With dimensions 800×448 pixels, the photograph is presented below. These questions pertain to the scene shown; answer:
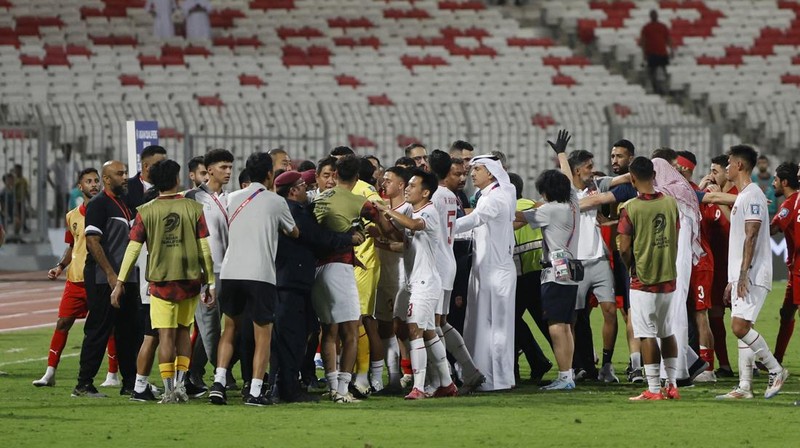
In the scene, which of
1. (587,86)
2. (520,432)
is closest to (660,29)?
(587,86)

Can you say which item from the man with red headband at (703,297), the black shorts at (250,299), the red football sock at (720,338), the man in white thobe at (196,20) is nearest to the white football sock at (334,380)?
the black shorts at (250,299)

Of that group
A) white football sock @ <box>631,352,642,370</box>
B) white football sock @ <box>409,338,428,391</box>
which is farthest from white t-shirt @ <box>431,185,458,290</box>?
white football sock @ <box>631,352,642,370</box>

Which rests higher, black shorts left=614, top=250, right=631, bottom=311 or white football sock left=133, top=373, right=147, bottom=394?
black shorts left=614, top=250, right=631, bottom=311

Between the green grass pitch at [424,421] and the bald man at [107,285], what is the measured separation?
287 mm

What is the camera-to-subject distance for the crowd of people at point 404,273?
1152cm

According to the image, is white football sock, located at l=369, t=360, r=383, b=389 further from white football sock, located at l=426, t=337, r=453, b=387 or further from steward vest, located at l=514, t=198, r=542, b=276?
steward vest, located at l=514, t=198, r=542, b=276

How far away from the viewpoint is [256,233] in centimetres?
1137

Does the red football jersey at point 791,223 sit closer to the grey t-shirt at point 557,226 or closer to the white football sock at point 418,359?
the grey t-shirt at point 557,226

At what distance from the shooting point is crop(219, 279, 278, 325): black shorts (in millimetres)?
11367

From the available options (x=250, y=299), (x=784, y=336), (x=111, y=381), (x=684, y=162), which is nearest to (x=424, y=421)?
(x=250, y=299)

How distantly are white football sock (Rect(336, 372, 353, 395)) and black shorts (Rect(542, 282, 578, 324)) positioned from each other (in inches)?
73.0

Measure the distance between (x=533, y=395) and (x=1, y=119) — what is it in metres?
17.0

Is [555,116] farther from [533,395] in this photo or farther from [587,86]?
[533,395]

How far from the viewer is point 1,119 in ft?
88.4
